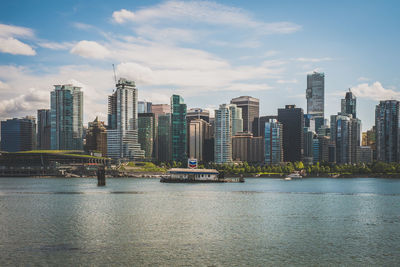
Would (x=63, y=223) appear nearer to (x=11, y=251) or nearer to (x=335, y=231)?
(x=11, y=251)

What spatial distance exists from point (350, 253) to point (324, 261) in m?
7.16

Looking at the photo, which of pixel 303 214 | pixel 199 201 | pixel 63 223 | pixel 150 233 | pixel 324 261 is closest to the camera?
pixel 324 261

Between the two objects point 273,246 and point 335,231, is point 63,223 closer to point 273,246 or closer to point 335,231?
point 273,246

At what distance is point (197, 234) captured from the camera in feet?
278

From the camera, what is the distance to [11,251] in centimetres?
6900

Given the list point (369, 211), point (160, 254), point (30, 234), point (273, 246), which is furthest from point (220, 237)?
point (369, 211)

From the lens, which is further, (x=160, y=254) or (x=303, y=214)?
(x=303, y=214)

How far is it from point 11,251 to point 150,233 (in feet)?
81.1

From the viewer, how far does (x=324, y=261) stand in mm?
66125

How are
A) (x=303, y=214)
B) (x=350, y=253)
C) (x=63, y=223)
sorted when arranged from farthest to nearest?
(x=303, y=214), (x=63, y=223), (x=350, y=253)

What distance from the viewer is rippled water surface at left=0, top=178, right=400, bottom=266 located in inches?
2628

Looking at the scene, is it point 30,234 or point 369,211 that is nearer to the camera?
point 30,234

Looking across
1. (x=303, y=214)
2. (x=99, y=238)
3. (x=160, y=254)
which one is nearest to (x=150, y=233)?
(x=99, y=238)

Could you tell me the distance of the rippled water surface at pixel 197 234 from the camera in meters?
66.8
